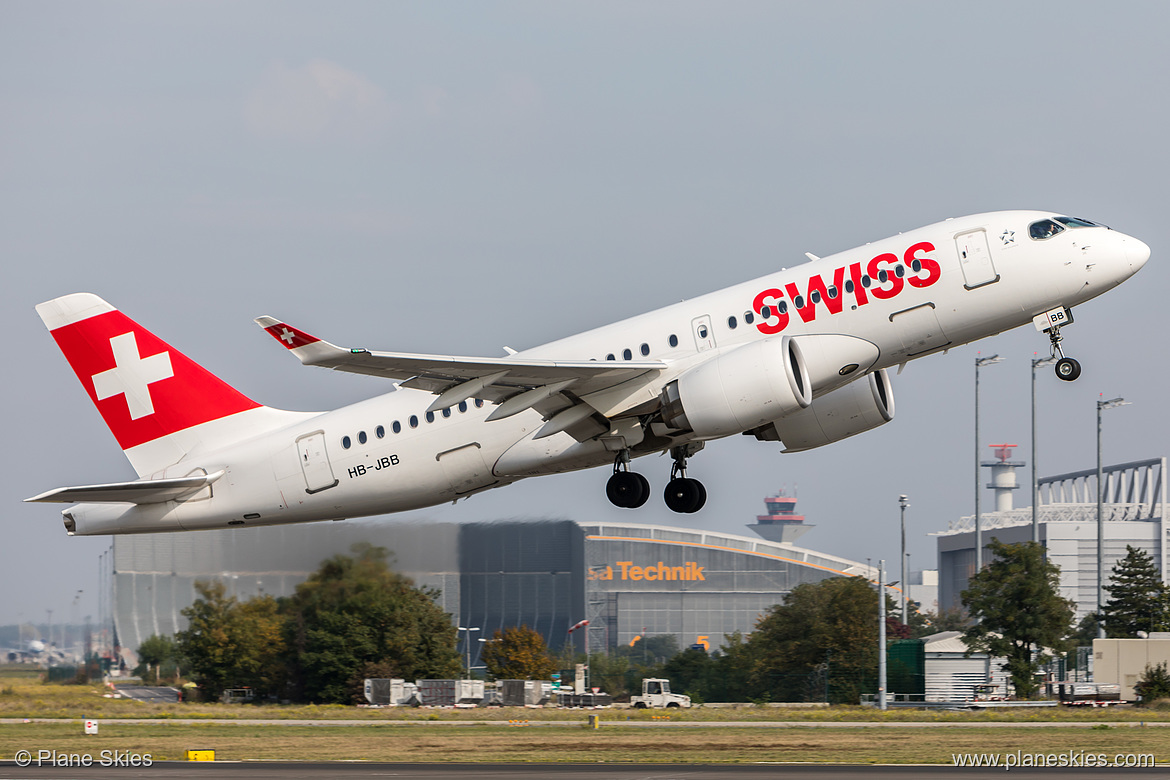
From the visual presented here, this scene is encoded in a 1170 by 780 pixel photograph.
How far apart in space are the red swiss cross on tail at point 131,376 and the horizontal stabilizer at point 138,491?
1736 millimetres

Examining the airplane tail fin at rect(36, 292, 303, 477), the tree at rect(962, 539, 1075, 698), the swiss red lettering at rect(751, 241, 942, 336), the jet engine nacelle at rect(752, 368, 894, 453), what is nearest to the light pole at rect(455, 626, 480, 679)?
the tree at rect(962, 539, 1075, 698)

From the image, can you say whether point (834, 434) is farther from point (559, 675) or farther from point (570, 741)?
point (559, 675)

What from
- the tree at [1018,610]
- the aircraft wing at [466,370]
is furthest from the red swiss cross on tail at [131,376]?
the tree at [1018,610]

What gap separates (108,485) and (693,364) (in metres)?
14.3

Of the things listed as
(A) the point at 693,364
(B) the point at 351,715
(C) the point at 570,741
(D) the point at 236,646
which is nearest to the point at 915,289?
(A) the point at 693,364

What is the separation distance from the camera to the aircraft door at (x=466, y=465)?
98.9ft

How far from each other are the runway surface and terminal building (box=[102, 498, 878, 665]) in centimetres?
1354

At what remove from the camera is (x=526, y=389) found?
28359 mm

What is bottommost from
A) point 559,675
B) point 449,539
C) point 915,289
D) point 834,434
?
point 559,675

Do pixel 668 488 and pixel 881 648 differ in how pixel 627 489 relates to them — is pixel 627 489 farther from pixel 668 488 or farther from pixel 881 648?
pixel 881 648

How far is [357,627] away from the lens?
49.9 m

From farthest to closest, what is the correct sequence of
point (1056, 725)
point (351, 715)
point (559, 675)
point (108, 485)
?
1. point (559, 675)
2. point (351, 715)
3. point (1056, 725)
4. point (108, 485)

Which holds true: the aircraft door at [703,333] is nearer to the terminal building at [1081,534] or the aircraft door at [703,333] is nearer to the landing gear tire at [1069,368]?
the landing gear tire at [1069,368]

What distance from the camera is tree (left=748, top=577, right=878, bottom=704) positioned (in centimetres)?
6094
